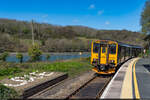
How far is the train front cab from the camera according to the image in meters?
14.6

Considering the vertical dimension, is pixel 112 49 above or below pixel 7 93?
above

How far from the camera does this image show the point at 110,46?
14.8 m

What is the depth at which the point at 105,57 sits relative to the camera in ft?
48.5

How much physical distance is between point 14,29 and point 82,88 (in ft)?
308

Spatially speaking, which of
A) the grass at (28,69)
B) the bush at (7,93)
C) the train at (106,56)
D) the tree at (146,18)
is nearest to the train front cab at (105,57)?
the train at (106,56)

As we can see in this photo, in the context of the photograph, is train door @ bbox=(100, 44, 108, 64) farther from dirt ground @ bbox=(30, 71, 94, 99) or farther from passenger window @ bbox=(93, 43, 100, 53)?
dirt ground @ bbox=(30, 71, 94, 99)

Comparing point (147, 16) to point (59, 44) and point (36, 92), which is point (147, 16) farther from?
point (59, 44)

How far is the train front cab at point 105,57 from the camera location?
14586 millimetres

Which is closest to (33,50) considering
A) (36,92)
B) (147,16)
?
(36,92)

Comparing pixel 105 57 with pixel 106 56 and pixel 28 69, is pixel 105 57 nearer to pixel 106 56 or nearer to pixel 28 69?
pixel 106 56

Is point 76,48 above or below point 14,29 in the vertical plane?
below

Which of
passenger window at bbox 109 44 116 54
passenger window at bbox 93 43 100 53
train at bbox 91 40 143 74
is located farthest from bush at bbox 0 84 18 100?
passenger window at bbox 109 44 116 54

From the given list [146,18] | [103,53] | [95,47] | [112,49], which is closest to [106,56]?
[103,53]

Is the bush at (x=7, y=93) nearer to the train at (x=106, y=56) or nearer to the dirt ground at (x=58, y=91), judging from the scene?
the dirt ground at (x=58, y=91)
